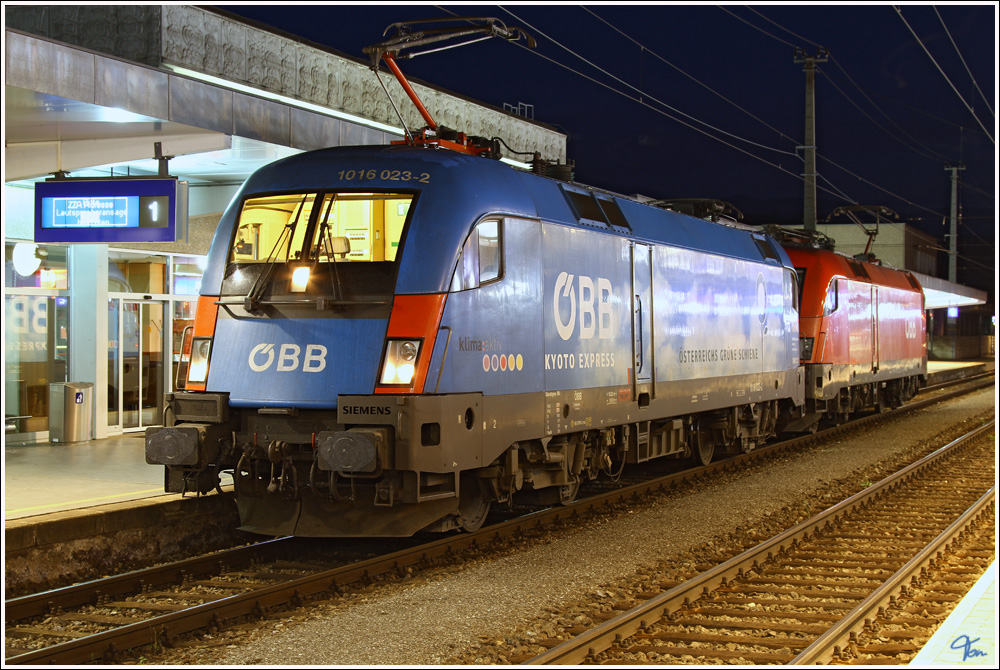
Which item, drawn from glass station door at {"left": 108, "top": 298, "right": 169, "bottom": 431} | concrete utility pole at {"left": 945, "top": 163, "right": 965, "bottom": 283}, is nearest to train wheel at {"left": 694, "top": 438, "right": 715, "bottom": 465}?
glass station door at {"left": 108, "top": 298, "right": 169, "bottom": 431}

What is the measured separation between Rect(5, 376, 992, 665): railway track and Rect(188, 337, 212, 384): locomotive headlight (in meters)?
1.56

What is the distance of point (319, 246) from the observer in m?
8.72

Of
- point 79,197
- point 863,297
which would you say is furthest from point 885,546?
point 863,297

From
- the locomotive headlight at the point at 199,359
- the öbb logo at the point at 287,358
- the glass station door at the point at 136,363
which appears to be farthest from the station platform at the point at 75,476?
the öbb logo at the point at 287,358

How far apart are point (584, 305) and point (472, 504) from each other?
7.93 feet

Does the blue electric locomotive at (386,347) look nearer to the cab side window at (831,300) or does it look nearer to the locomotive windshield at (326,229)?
the locomotive windshield at (326,229)

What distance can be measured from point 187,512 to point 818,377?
41.1 feet

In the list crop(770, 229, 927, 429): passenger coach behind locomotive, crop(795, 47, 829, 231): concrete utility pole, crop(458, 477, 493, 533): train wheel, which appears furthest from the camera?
crop(795, 47, 829, 231): concrete utility pole

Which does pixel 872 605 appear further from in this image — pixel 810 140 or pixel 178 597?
pixel 810 140

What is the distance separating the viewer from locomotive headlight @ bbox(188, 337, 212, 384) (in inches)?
353

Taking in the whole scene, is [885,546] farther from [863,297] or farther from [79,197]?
[863,297]

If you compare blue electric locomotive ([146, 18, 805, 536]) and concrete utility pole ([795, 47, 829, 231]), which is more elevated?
concrete utility pole ([795, 47, 829, 231])

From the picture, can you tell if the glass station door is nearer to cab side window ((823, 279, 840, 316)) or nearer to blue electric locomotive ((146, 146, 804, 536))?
blue electric locomotive ((146, 146, 804, 536))
